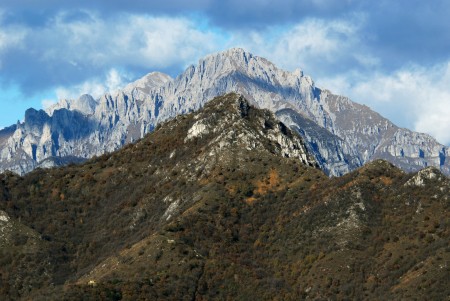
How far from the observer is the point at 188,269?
530 feet

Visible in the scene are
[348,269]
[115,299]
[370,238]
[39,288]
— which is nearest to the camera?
[115,299]

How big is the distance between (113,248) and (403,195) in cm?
6739

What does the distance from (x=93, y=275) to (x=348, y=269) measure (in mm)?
51604

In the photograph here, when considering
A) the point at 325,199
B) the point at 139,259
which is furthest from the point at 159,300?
the point at 325,199

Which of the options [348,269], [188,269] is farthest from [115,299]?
[348,269]

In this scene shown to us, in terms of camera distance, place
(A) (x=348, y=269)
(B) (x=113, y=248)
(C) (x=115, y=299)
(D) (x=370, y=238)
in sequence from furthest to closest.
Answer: (B) (x=113, y=248) < (D) (x=370, y=238) < (A) (x=348, y=269) < (C) (x=115, y=299)

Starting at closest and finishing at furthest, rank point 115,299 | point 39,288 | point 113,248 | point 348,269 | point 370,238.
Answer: point 115,299, point 348,269, point 370,238, point 39,288, point 113,248

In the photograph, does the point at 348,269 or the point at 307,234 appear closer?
the point at 348,269

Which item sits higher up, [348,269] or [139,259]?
[139,259]

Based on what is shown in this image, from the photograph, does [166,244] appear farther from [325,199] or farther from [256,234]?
[325,199]

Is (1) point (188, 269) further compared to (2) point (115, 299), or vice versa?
(1) point (188, 269)

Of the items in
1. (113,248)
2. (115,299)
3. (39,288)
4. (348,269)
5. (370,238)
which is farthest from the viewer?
(113,248)

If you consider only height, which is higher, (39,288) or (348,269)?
(39,288)

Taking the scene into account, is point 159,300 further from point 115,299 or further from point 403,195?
point 403,195
